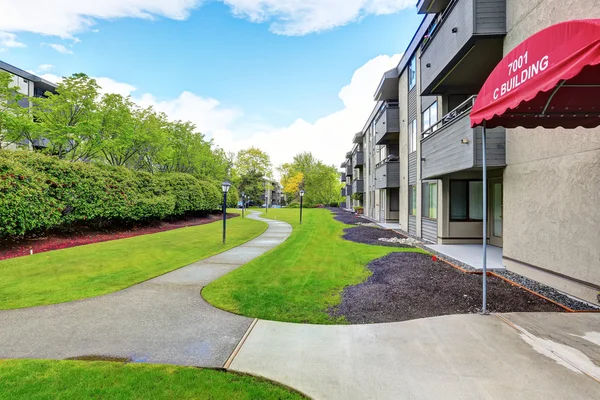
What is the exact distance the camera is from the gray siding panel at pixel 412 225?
49.5 ft

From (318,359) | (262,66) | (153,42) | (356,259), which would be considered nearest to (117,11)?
A: (153,42)

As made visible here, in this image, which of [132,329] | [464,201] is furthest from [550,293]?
[132,329]

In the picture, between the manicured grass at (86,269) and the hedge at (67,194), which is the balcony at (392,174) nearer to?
the manicured grass at (86,269)

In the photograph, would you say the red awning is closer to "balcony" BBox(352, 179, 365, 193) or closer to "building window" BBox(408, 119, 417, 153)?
"building window" BBox(408, 119, 417, 153)

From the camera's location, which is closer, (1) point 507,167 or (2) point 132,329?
(2) point 132,329

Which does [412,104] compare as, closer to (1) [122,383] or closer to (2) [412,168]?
(2) [412,168]

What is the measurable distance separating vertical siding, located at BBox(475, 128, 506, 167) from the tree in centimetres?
2069

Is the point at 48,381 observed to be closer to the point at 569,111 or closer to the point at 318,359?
the point at 318,359

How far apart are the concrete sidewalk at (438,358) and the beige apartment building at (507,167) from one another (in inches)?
63.0

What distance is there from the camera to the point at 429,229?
12750mm

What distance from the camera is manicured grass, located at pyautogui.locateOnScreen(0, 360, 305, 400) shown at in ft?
8.60

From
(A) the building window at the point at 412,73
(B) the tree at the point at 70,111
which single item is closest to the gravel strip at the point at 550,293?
(A) the building window at the point at 412,73

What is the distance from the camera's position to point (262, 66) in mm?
23656

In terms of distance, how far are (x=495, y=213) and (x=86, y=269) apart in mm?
13632
